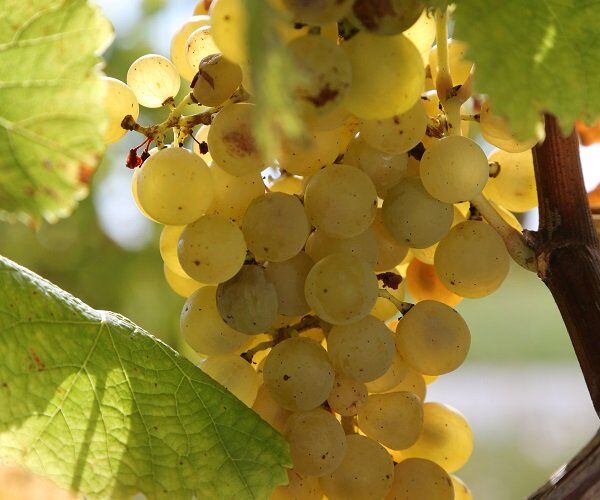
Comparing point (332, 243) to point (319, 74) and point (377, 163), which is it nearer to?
point (377, 163)

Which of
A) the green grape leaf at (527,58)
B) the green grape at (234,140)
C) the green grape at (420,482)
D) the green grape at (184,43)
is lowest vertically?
the green grape at (420,482)

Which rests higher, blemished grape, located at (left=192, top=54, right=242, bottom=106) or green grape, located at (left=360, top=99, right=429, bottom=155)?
blemished grape, located at (left=192, top=54, right=242, bottom=106)

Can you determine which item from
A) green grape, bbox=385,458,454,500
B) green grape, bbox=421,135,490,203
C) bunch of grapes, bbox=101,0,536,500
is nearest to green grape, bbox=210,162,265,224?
bunch of grapes, bbox=101,0,536,500

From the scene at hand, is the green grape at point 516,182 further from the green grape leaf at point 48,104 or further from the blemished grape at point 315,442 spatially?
the green grape leaf at point 48,104

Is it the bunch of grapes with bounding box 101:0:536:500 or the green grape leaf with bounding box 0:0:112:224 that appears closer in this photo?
the green grape leaf with bounding box 0:0:112:224

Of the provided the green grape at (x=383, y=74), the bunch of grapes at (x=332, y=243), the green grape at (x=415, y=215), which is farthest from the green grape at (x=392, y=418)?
the green grape at (x=383, y=74)

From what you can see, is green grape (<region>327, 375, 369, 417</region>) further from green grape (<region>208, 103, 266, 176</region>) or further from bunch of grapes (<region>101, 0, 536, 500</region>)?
green grape (<region>208, 103, 266, 176</region>)

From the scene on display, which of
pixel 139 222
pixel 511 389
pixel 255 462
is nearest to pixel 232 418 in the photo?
pixel 255 462
